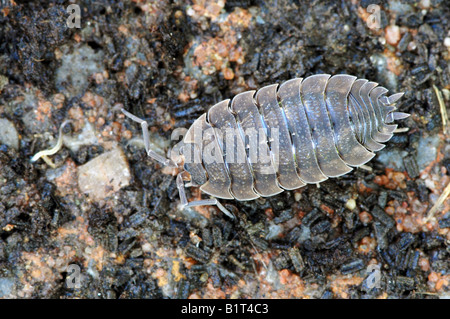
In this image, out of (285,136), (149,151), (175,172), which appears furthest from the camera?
(175,172)

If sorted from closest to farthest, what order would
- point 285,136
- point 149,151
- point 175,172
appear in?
point 285,136, point 149,151, point 175,172

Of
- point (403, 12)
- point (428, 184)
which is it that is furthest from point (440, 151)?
point (403, 12)

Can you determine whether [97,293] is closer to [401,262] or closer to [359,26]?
[401,262]

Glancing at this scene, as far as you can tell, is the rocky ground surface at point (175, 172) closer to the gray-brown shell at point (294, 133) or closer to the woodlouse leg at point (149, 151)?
the woodlouse leg at point (149, 151)

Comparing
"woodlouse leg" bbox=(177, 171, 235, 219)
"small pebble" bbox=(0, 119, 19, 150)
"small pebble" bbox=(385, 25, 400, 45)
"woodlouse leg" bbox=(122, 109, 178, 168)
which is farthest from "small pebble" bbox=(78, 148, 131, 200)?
"small pebble" bbox=(385, 25, 400, 45)

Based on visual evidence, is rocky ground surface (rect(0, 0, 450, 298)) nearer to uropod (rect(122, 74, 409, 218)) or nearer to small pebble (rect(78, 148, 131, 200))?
small pebble (rect(78, 148, 131, 200))

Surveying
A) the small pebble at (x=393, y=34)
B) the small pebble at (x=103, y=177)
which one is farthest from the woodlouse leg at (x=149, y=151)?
the small pebble at (x=393, y=34)

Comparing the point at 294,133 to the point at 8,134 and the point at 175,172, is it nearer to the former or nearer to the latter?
the point at 175,172

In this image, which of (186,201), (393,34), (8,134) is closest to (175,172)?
(186,201)
